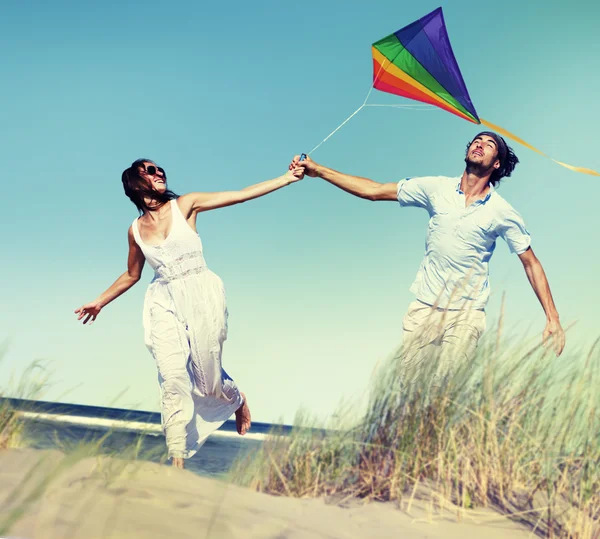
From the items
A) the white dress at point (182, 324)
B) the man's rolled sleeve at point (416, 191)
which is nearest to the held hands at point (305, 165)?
the man's rolled sleeve at point (416, 191)

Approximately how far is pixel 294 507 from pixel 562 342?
1.43 metres

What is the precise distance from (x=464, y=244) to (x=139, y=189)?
5.42 ft

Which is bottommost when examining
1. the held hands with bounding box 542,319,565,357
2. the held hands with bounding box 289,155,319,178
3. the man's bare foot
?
the man's bare foot

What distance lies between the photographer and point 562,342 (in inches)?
119

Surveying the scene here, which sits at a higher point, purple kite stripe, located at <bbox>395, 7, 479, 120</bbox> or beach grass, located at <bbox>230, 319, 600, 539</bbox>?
purple kite stripe, located at <bbox>395, 7, 479, 120</bbox>

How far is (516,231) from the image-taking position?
3211 millimetres

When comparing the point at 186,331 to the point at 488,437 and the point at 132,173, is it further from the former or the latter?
the point at 488,437

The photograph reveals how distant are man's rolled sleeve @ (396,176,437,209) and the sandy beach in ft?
4.97

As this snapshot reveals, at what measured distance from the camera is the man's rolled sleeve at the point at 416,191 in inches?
132

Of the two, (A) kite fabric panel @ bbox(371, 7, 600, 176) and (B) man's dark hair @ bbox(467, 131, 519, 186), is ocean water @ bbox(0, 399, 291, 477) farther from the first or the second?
(A) kite fabric panel @ bbox(371, 7, 600, 176)

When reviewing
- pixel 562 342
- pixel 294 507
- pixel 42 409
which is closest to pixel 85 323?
pixel 42 409

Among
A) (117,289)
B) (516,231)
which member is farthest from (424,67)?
(117,289)

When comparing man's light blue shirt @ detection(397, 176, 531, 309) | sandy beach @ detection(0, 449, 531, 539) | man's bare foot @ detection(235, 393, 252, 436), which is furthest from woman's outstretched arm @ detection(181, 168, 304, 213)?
sandy beach @ detection(0, 449, 531, 539)

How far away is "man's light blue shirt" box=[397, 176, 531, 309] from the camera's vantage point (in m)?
3.17
